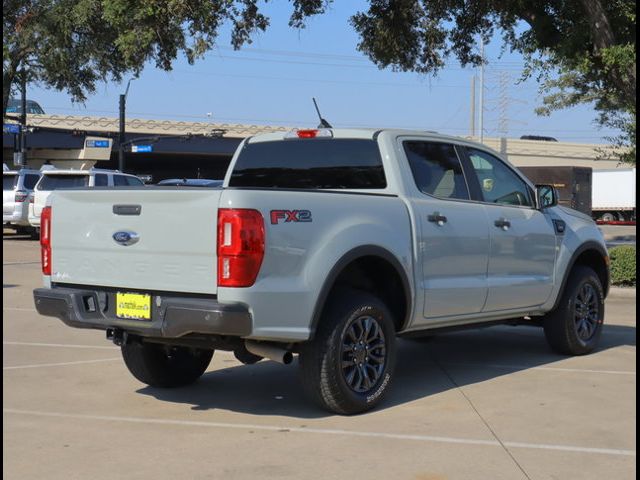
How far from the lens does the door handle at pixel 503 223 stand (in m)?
7.61

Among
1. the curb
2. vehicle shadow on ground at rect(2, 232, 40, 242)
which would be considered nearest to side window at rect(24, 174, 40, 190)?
vehicle shadow on ground at rect(2, 232, 40, 242)

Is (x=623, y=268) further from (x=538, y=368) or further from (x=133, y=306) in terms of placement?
(x=133, y=306)

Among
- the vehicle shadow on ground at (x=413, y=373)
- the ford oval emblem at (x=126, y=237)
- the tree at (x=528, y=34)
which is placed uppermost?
the tree at (x=528, y=34)

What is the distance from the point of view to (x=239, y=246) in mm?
5523

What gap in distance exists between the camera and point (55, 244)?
251 inches

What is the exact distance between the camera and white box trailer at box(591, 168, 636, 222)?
5181 centimetres

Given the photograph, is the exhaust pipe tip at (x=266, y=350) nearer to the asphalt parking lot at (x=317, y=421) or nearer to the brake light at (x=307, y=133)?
the asphalt parking lot at (x=317, y=421)

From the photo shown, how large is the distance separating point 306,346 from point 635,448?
2.14m

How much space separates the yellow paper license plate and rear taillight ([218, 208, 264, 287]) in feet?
1.97

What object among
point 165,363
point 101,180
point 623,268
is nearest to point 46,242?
point 165,363

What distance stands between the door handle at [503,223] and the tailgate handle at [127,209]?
3.11m

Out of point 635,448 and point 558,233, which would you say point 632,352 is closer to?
point 558,233

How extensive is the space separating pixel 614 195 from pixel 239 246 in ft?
165

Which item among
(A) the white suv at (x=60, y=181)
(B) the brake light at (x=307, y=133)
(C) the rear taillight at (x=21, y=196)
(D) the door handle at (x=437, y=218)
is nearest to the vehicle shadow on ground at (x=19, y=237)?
(C) the rear taillight at (x=21, y=196)
